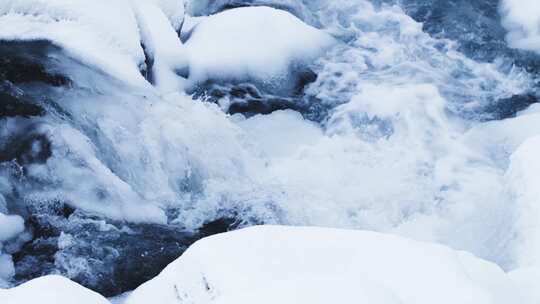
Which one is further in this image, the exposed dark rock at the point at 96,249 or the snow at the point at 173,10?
the snow at the point at 173,10

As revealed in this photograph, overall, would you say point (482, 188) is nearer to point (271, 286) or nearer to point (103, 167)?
point (103, 167)

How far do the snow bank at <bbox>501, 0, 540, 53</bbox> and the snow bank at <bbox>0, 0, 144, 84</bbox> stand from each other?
504 centimetres

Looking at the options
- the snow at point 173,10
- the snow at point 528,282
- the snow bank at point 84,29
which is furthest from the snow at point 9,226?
the snow at point 528,282

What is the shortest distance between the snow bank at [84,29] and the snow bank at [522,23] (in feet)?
16.5

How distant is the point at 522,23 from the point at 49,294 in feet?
24.0

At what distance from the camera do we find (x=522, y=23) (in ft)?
25.9

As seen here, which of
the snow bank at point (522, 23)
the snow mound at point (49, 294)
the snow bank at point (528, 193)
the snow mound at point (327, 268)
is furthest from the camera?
the snow bank at point (522, 23)

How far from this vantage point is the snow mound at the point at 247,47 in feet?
20.6

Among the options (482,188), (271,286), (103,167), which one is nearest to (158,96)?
(103,167)

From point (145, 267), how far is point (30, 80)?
78.4 inches

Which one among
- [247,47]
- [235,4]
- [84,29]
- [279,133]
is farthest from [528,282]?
[235,4]

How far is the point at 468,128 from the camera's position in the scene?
6387 mm

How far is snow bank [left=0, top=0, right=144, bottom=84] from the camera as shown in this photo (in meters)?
4.84

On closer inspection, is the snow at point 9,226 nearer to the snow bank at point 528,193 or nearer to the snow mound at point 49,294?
the snow mound at point 49,294
